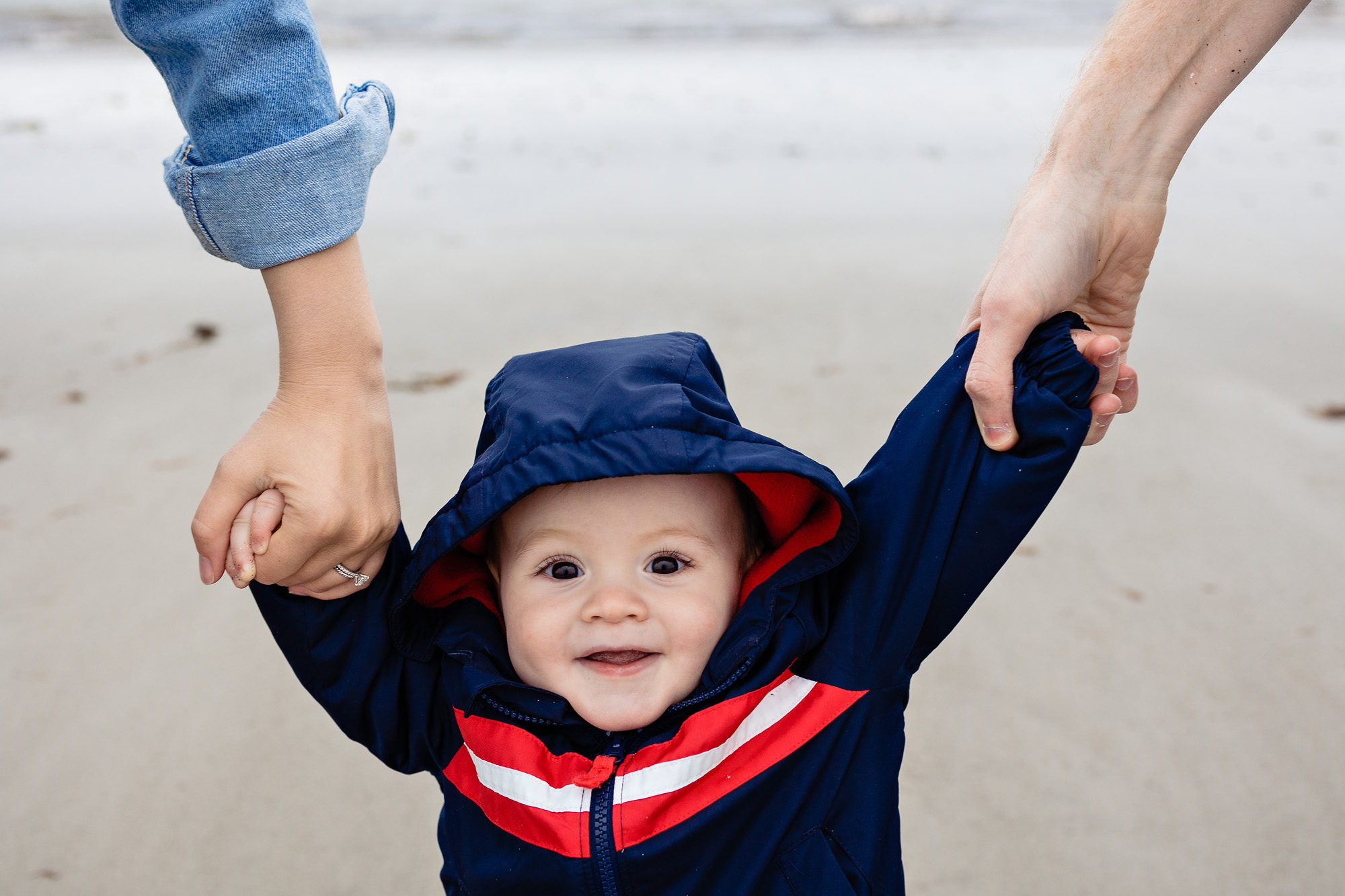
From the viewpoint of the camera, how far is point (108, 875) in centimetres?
161

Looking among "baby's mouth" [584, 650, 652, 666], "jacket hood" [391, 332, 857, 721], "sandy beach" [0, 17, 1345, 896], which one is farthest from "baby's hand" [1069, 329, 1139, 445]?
"sandy beach" [0, 17, 1345, 896]

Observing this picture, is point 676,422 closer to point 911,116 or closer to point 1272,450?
point 1272,450

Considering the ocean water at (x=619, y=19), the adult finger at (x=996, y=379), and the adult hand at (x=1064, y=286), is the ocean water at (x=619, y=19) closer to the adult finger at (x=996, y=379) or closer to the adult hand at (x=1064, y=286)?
the adult hand at (x=1064, y=286)

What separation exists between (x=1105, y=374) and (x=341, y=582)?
808 millimetres

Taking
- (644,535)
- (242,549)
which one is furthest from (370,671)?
(644,535)

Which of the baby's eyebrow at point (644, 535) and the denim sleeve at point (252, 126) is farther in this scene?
the baby's eyebrow at point (644, 535)

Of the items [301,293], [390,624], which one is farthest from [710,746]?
[301,293]

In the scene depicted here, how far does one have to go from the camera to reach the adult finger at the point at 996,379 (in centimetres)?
102

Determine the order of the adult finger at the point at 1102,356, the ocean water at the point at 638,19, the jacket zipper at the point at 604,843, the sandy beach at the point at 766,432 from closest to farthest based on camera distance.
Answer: the adult finger at the point at 1102,356
the jacket zipper at the point at 604,843
the sandy beach at the point at 766,432
the ocean water at the point at 638,19

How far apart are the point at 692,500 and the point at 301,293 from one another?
46 cm

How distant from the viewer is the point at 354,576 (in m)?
1.14

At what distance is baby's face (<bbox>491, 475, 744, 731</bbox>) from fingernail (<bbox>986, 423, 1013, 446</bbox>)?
32cm

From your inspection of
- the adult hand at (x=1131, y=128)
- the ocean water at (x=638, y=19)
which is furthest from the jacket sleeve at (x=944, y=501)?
the ocean water at (x=638, y=19)

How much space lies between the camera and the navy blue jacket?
1049 millimetres
